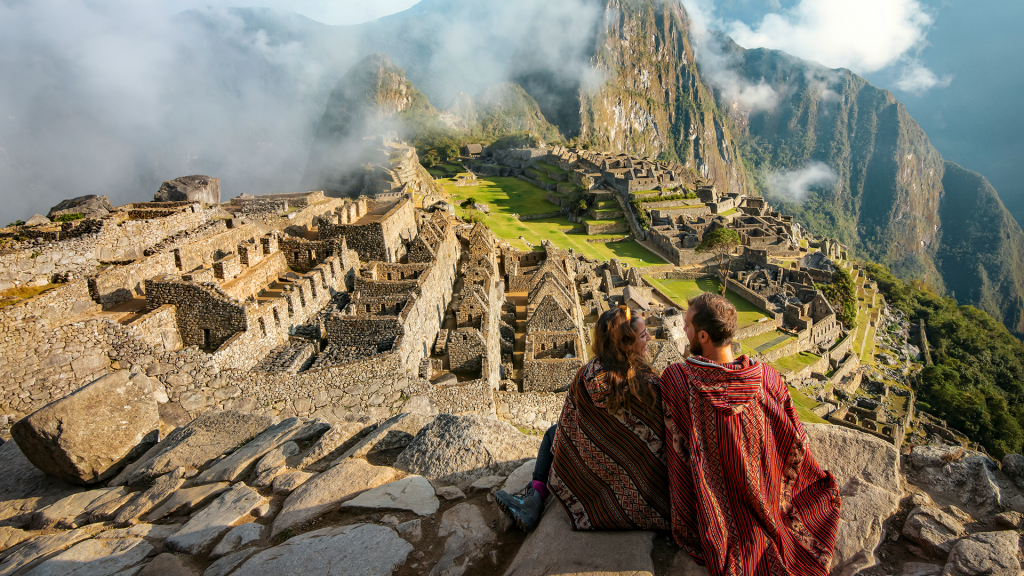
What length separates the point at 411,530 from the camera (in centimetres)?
493

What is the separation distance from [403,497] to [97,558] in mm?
2842

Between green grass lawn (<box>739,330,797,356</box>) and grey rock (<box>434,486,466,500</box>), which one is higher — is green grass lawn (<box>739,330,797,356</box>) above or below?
below

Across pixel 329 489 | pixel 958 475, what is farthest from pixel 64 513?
pixel 958 475

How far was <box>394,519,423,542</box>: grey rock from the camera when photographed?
4.86 meters

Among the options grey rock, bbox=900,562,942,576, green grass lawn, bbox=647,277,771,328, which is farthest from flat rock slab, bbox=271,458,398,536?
green grass lawn, bbox=647,277,771,328

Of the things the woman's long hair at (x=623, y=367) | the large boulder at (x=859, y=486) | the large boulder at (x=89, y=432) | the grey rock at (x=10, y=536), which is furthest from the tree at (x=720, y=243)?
the grey rock at (x=10, y=536)

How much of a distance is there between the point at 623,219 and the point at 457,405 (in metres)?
49.1

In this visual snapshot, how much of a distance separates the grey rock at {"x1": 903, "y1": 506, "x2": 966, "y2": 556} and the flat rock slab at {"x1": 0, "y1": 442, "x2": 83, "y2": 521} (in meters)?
9.89

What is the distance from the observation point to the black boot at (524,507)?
15.2 ft

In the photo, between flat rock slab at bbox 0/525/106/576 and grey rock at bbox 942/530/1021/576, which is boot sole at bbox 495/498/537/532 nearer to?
grey rock at bbox 942/530/1021/576

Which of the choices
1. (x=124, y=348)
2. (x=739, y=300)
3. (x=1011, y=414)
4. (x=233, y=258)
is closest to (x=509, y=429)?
(x=124, y=348)

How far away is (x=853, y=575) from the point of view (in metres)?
4.07

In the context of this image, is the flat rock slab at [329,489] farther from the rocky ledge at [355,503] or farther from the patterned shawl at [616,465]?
the patterned shawl at [616,465]

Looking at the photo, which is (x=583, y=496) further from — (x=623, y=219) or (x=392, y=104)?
(x=392, y=104)
